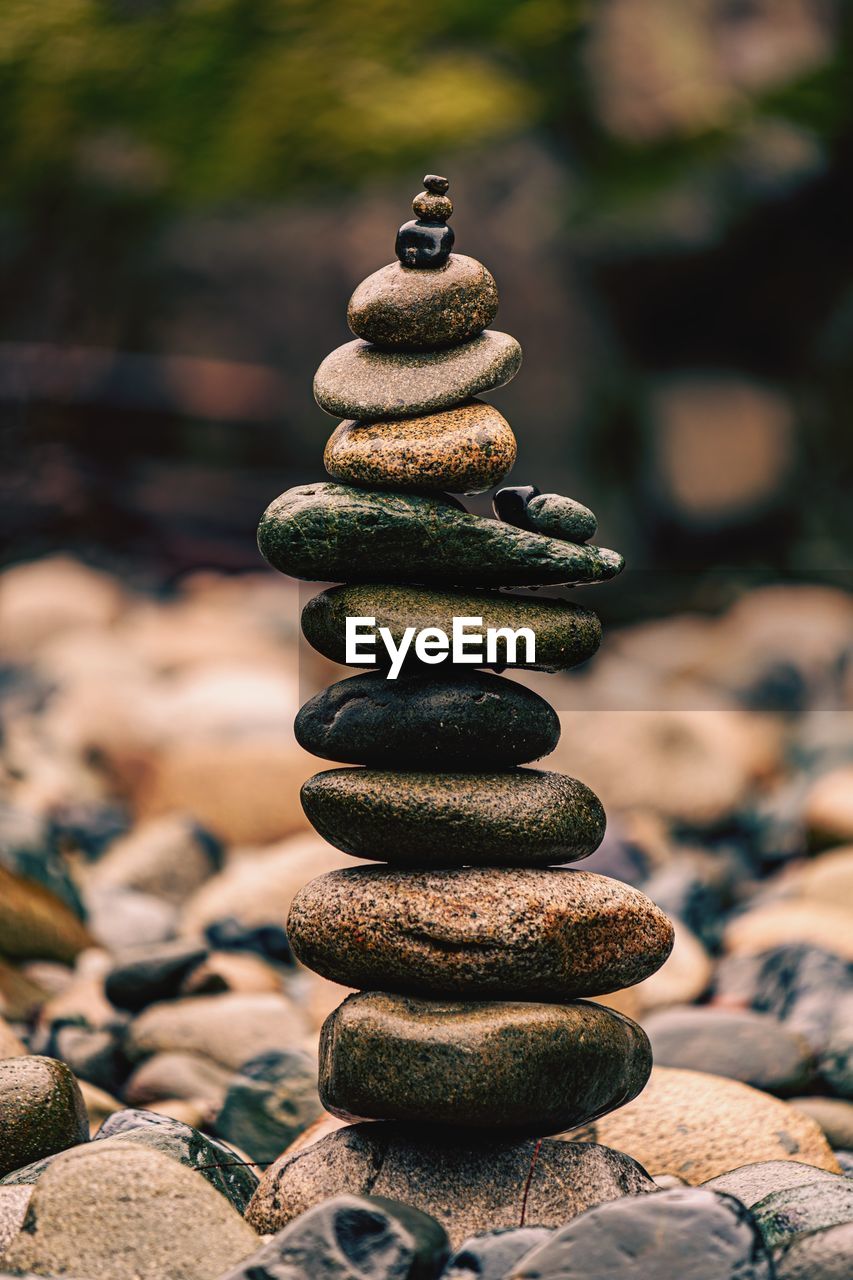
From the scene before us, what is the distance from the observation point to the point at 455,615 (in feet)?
17.3

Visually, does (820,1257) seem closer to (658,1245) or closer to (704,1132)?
(658,1245)

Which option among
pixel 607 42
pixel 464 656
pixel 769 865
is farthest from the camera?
pixel 607 42

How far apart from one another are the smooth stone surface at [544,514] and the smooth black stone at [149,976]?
389 centimetres

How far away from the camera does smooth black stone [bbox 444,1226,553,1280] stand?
412cm

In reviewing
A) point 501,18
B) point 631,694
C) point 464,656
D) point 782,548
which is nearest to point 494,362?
point 464,656

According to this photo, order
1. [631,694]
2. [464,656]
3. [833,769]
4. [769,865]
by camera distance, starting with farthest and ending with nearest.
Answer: [631,694], [833,769], [769,865], [464,656]

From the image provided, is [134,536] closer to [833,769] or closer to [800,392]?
[800,392]

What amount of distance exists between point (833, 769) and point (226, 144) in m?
14.6

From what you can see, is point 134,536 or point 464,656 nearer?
point 464,656

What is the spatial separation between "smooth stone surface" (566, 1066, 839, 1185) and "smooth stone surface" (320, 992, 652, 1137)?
1001mm

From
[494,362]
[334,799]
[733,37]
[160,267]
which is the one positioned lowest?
[334,799]

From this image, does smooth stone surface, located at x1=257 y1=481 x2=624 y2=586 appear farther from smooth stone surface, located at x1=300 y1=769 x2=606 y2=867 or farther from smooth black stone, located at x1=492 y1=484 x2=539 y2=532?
smooth stone surface, located at x1=300 y1=769 x2=606 y2=867

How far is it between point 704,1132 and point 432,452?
314cm

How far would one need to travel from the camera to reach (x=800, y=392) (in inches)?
908
